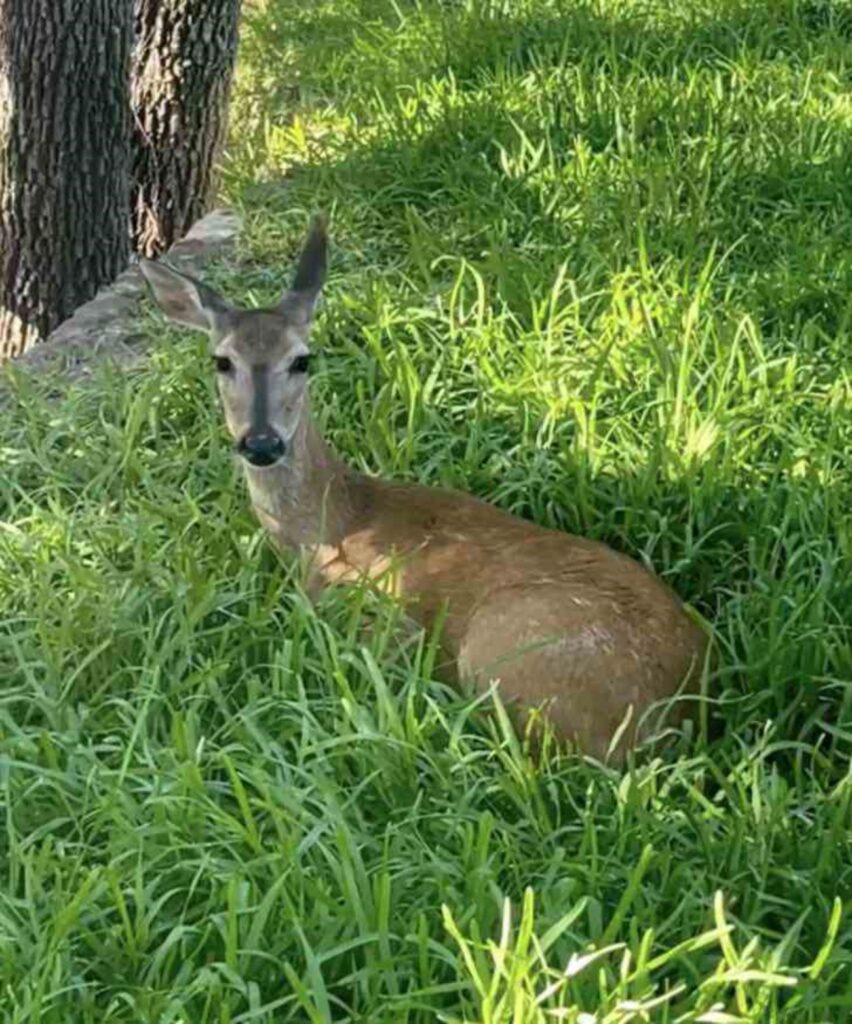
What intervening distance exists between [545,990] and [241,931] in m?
0.47

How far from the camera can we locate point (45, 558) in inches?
147

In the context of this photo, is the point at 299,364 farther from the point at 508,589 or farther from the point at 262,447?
the point at 508,589

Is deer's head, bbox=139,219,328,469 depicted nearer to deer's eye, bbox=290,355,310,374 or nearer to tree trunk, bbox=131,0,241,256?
deer's eye, bbox=290,355,310,374

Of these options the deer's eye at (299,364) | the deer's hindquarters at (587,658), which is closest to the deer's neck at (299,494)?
the deer's eye at (299,364)

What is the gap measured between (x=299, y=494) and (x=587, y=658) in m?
0.89

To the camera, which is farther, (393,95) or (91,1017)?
(393,95)

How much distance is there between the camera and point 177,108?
635cm

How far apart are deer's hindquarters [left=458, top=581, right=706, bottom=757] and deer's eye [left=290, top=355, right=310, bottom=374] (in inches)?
27.5

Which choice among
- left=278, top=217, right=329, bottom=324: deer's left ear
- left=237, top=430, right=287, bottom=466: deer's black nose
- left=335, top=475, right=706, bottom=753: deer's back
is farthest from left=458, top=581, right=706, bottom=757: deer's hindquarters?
left=278, top=217, right=329, bottom=324: deer's left ear

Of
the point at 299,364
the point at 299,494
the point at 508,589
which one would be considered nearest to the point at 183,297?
the point at 299,364

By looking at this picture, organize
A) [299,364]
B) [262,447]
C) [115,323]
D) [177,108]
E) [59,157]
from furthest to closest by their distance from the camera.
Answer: [177,108]
[59,157]
[115,323]
[299,364]
[262,447]

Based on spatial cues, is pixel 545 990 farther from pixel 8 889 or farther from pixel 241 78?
pixel 241 78

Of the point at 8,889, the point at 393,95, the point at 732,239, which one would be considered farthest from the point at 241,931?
the point at 393,95

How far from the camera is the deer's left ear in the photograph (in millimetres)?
3891
